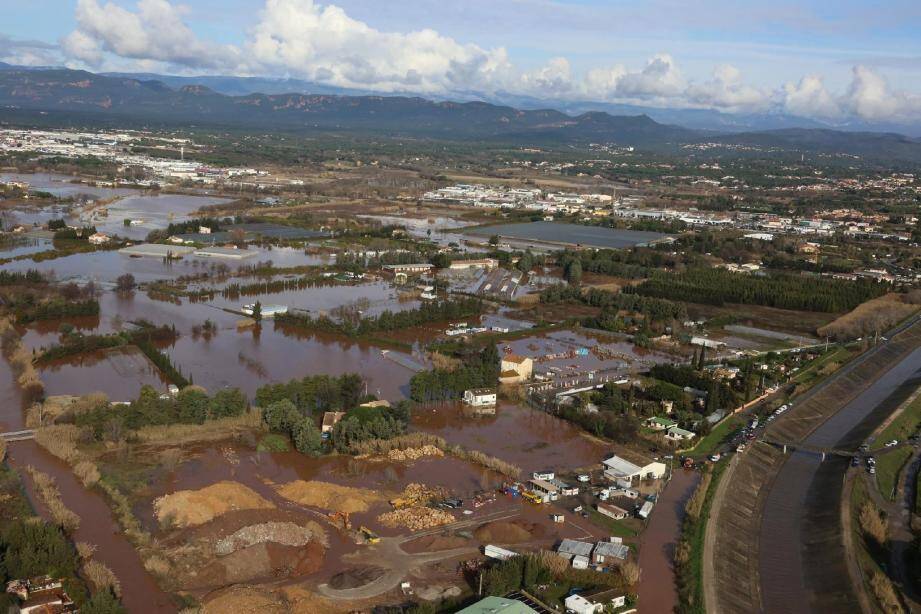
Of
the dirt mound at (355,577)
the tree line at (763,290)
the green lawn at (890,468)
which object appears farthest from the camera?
the tree line at (763,290)

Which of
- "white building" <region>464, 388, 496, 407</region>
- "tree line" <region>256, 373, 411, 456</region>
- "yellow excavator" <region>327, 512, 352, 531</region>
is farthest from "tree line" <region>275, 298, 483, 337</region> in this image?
"yellow excavator" <region>327, 512, 352, 531</region>

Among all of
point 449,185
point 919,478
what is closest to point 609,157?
point 449,185

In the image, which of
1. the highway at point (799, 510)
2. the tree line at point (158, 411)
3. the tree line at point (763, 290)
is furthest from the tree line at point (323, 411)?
the tree line at point (763, 290)

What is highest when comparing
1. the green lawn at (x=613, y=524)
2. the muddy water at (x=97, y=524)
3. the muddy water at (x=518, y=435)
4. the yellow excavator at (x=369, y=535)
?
the green lawn at (x=613, y=524)

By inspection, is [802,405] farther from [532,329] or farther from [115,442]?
[115,442]

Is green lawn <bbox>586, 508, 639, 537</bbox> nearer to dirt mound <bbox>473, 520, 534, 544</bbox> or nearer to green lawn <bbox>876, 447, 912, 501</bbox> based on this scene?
dirt mound <bbox>473, 520, 534, 544</bbox>

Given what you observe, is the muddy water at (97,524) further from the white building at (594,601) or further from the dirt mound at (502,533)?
the white building at (594,601)
